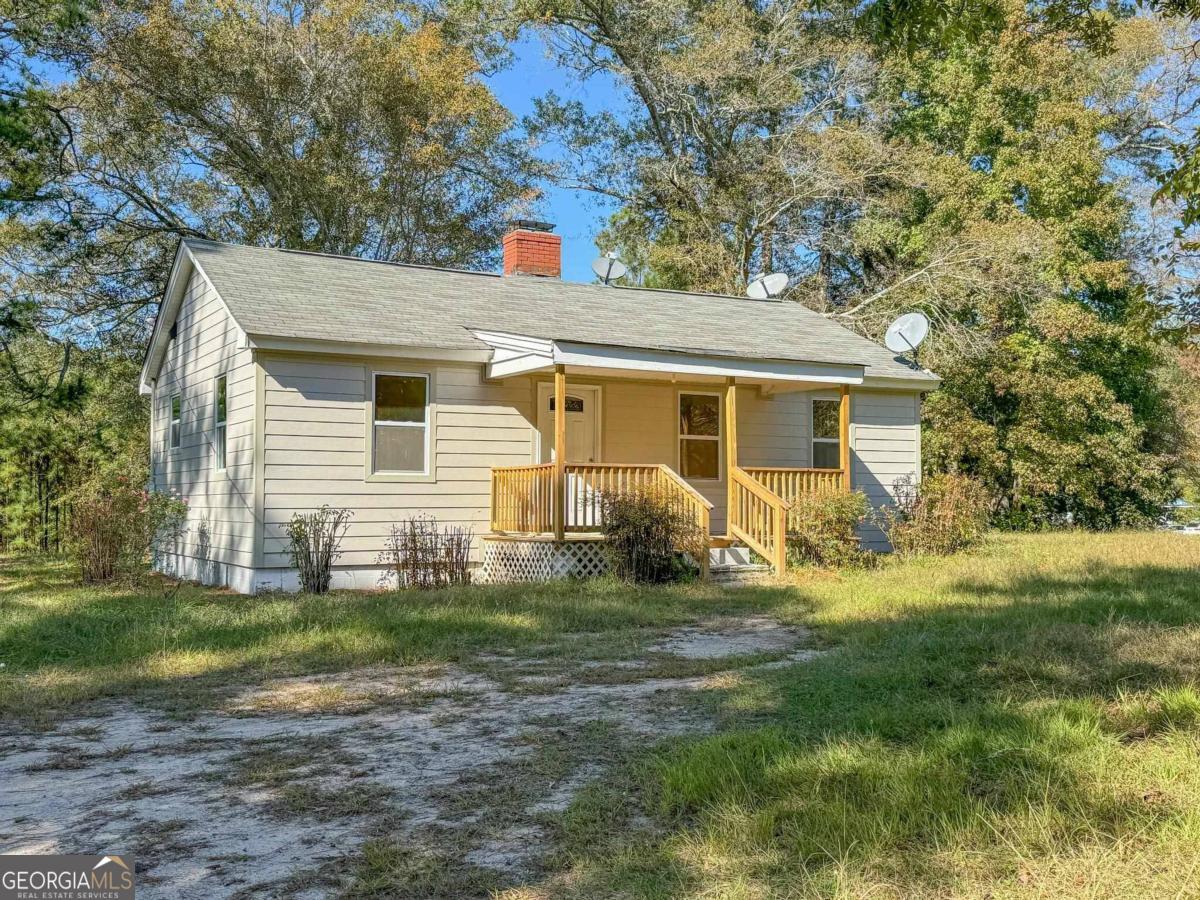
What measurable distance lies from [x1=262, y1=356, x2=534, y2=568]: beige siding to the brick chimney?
4.35 meters

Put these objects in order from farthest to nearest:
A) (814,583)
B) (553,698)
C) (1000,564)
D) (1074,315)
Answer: (1074,315)
(1000,564)
(814,583)
(553,698)

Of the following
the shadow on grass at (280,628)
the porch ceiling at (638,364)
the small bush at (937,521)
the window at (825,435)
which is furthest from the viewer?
the window at (825,435)

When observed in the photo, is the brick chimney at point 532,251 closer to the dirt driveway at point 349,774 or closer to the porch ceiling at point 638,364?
the porch ceiling at point 638,364

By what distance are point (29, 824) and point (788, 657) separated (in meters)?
4.94

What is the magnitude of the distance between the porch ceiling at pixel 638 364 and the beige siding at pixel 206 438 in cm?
313

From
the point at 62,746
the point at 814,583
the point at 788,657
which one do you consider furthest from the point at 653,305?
the point at 62,746

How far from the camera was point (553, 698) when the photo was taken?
6215mm

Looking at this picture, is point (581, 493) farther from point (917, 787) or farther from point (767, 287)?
point (917, 787)

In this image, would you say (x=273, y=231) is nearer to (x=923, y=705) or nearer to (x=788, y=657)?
(x=788, y=657)

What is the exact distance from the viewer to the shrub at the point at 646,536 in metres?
12.2

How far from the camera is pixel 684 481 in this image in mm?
14359

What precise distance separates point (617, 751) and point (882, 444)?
13175 millimetres

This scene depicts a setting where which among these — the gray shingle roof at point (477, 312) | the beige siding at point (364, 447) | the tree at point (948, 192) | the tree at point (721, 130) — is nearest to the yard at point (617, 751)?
the beige siding at point (364, 447)

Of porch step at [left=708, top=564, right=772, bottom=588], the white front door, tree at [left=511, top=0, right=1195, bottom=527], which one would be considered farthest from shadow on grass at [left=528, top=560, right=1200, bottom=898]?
tree at [left=511, top=0, right=1195, bottom=527]
